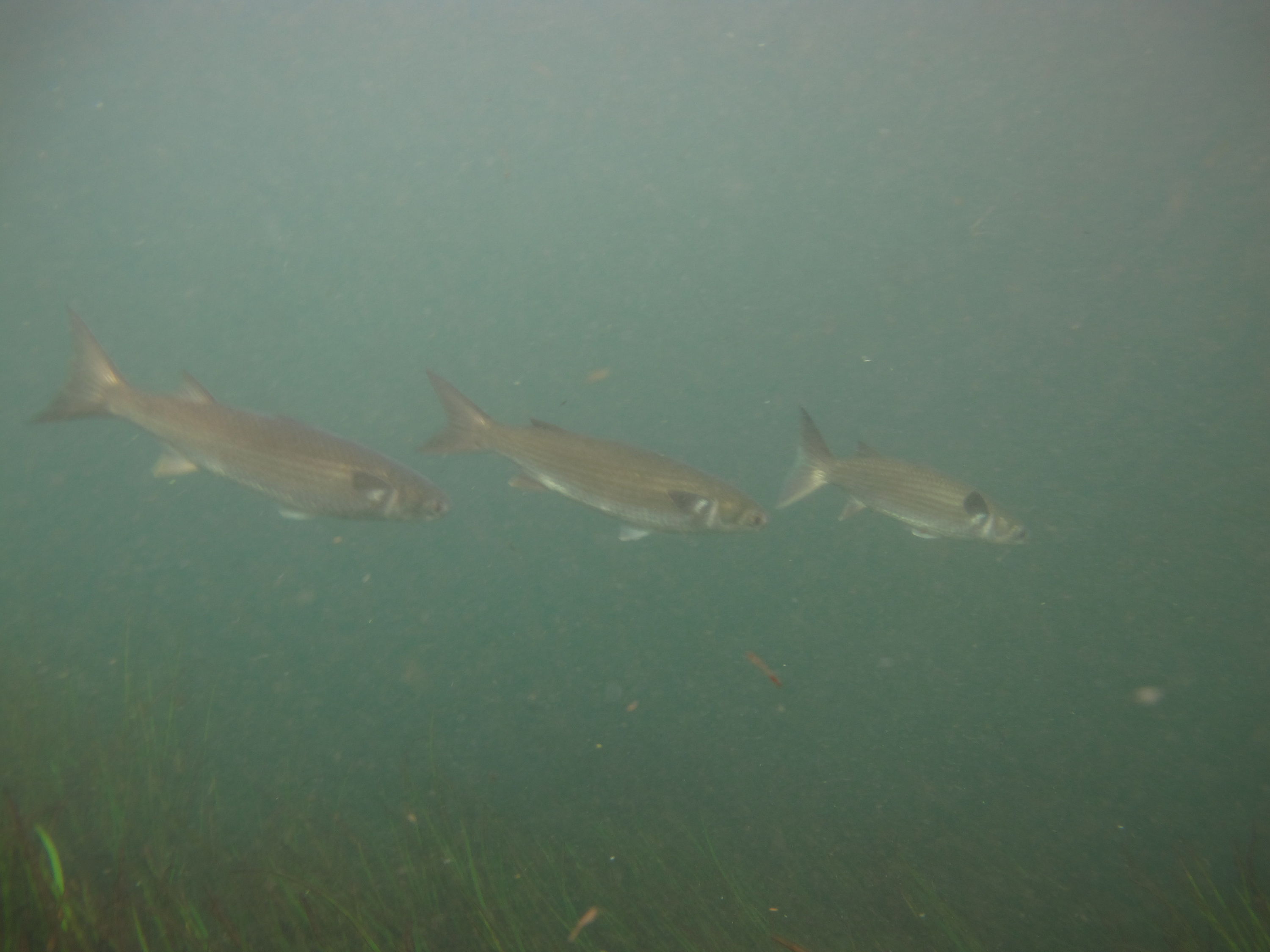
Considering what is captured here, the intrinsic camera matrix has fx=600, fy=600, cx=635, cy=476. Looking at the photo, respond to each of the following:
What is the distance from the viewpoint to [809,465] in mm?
4586

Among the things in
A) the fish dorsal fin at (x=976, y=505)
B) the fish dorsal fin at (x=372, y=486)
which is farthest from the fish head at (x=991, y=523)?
the fish dorsal fin at (x=372, y=486)

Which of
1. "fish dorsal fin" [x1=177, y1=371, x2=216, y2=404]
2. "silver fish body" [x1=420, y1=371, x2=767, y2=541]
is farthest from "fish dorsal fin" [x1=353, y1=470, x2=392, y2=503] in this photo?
"fish dorsal fin" [x1=177, y1=371, x2=216, y2=404]

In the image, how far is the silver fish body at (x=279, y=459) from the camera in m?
3.50

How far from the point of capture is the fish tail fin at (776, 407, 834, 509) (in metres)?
4.50

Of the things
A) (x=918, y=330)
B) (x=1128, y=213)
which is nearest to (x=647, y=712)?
(x=918, y=330)

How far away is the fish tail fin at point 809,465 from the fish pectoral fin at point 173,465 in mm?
3952

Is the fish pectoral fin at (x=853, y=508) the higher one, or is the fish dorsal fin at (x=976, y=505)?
the fish dorsal fin at (x=976, y=505)

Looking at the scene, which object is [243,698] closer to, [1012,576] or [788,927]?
[788,927]

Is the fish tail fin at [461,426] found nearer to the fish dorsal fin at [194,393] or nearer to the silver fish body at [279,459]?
the silver fish body at [279,459]

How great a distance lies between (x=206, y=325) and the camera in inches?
1071

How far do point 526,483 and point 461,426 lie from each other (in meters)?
0.57

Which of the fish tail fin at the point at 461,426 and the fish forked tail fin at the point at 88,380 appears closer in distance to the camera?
the fish tail fin at the point at 461,426

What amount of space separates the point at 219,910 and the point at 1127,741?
41.9 feet

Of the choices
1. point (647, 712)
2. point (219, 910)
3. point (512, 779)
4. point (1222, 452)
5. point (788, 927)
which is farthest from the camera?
point (1222, 452)
